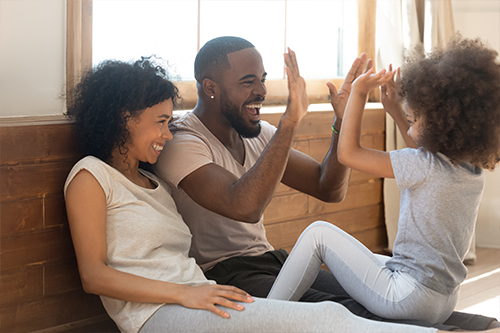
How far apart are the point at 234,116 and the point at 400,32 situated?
A: 5.24 feet

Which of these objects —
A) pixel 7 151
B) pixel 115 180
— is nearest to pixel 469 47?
pixel 115 180

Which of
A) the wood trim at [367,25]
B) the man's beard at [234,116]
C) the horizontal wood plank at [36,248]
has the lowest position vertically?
the horizontal wood plank at [36,248]

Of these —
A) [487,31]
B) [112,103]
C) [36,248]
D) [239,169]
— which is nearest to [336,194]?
[239,169]

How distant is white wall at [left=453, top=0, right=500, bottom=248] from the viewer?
3.31 meters

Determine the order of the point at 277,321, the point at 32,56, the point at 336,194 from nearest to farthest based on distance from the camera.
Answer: the point at 277,321
the point at 32,56
the point at 336,194

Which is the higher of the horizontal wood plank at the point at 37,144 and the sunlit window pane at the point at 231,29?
the sunlit window pane at the point at 231,29

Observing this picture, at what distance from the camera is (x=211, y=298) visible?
1369 millimetres

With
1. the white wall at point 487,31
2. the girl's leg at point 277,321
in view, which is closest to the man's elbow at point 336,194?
the girl's leg at point 277,321

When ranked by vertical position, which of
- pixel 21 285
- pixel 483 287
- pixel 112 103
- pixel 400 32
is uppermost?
pixel 400 32

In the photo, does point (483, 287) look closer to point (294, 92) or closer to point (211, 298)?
point (294, 92)

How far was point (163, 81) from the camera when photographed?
5.30 feet

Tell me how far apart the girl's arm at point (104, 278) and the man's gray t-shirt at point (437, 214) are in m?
0.47

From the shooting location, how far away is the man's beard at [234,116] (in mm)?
1863

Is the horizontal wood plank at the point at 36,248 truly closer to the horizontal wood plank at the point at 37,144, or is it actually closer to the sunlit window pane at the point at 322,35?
the horizontal wood plank at the point at 37,144
